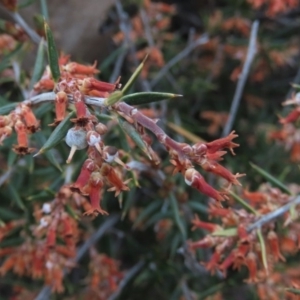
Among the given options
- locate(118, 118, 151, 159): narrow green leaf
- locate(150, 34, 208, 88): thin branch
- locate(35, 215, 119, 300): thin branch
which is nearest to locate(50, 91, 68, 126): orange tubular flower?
locate(118, 118, 151, 159): narrow green leaf


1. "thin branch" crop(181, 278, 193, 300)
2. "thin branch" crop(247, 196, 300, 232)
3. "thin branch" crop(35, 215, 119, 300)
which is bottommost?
"thin branch" crop(181, 278, 193, 300)

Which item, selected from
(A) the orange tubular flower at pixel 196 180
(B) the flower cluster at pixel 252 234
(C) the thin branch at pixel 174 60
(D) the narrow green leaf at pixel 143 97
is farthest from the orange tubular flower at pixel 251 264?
(C) the thin branch at pixel 174 60

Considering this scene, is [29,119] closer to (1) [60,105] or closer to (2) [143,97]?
(1) [60,105]

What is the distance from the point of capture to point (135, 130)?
3.55 feet

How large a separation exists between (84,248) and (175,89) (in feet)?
2.77

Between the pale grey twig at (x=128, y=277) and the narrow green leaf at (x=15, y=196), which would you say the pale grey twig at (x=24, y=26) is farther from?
the pale grey twig at (x=128, y=277)

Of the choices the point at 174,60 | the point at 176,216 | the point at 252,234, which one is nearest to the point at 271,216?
the point at 252,234

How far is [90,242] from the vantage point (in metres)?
1.97

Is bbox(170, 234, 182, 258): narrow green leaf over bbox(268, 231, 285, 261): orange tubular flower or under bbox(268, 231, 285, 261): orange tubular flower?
under

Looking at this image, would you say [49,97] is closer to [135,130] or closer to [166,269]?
[135,130]

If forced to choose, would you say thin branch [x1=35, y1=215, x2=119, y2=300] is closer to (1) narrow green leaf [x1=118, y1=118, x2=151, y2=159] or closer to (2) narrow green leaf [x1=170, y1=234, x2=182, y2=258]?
(2) narrow green leaf [x1=170, y1=234, x2=182, y2=258]

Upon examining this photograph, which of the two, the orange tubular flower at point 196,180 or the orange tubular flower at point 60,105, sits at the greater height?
the orange tubular flower at point 60,105

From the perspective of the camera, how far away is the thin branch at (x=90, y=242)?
6.15 feet

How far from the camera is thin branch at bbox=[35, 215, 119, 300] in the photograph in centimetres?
187
